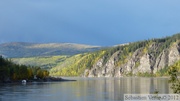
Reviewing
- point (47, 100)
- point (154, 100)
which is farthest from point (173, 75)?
point (47, 100)

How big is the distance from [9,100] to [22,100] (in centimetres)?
324

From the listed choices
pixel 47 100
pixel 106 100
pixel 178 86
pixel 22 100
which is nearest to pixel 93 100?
pixel 106 100

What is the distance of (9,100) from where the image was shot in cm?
9150

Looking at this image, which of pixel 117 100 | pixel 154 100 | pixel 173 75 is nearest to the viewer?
pixel 173 75

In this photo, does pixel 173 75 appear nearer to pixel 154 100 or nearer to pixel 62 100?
pixel 154 100

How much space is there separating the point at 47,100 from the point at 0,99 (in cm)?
1236

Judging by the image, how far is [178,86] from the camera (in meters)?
27.0

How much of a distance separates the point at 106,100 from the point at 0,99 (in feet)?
89.8

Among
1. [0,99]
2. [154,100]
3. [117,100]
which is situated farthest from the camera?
[0,99]

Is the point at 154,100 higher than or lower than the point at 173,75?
lower

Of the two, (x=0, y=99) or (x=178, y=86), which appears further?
(x=0, y=99)

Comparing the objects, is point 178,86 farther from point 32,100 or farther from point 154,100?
point 32,100

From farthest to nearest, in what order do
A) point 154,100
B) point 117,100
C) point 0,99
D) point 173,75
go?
point 0,99, point 117,100, point 154,100, point 173,75

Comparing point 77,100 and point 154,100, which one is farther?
point 77,100
